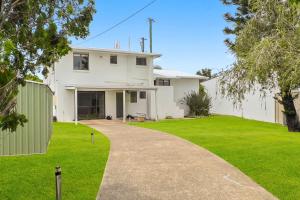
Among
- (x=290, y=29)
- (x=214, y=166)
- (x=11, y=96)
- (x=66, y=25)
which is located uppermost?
(x=290, y=29)

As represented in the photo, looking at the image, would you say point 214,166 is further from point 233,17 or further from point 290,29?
point 233,17

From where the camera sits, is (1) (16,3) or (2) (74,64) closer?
(1) (16,3)

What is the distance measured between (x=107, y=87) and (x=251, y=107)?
43.3 feet

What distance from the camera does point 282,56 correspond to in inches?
455

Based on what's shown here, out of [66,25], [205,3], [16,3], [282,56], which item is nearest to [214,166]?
[282,56]

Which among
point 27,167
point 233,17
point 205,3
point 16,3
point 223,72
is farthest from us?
point 233,17

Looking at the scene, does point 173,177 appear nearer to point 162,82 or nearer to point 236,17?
point 236,17

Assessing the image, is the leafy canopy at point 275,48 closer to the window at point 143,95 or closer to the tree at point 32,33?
the tree at point 32,33

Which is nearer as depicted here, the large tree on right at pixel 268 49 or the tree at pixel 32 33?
the tree at pixel 32 33

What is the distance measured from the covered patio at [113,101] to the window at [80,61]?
1930 millimetres

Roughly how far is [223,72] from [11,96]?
12.6m

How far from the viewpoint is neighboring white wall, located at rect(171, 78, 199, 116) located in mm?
36344

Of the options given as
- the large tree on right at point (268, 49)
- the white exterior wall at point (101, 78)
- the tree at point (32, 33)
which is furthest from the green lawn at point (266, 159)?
the white exterior wall at point (101, 78)

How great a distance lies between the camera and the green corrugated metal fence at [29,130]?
450 inches
